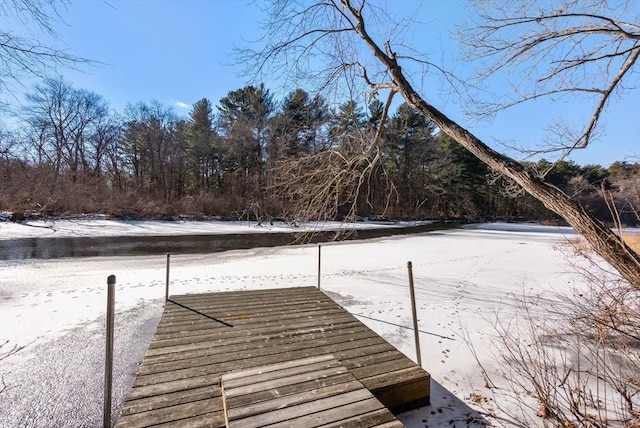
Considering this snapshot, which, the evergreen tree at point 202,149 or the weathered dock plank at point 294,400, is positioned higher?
the evergreen tree at point 202,149

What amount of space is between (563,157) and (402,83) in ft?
6.44

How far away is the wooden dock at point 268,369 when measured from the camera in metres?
1.87

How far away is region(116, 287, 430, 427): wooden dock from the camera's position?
1.87m

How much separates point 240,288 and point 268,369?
13.2ft

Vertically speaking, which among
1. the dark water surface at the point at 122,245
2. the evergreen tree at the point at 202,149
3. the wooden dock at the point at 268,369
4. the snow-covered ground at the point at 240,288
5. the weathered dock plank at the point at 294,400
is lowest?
the snow-covered ground at the point at 240,288

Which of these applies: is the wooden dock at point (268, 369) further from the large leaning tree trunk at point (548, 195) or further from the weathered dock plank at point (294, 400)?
the large leaning tree trunk at point (548, 195)

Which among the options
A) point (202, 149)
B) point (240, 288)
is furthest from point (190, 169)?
point (240, 288)

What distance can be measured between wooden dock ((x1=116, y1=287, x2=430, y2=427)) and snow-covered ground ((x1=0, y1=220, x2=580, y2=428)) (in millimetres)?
459

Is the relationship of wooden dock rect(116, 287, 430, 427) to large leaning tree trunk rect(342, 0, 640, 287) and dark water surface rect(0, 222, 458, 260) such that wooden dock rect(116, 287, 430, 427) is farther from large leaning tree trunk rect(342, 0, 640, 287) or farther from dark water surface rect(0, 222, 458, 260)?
dark water surface rect(0, 222, 458, 260)

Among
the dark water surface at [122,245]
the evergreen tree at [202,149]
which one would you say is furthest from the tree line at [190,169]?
the dark water surface at [122,245]

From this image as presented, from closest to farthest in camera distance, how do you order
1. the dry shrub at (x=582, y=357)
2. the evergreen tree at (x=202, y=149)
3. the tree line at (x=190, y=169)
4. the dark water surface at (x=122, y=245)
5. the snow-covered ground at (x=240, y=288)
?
1. the dry shrub at (x=582, y=357)
2. the snow-covered ground at (x=240, y=288)
3. the dark water surface at (x=122, y=245)
4. the tree line at (x=190, y=169)
5. the evergreen tree at (x=202, y=149)

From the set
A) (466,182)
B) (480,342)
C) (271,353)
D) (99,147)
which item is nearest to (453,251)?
(480,342)

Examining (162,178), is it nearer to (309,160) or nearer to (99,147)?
(99,147)

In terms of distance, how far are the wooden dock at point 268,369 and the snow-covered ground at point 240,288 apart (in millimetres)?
459
